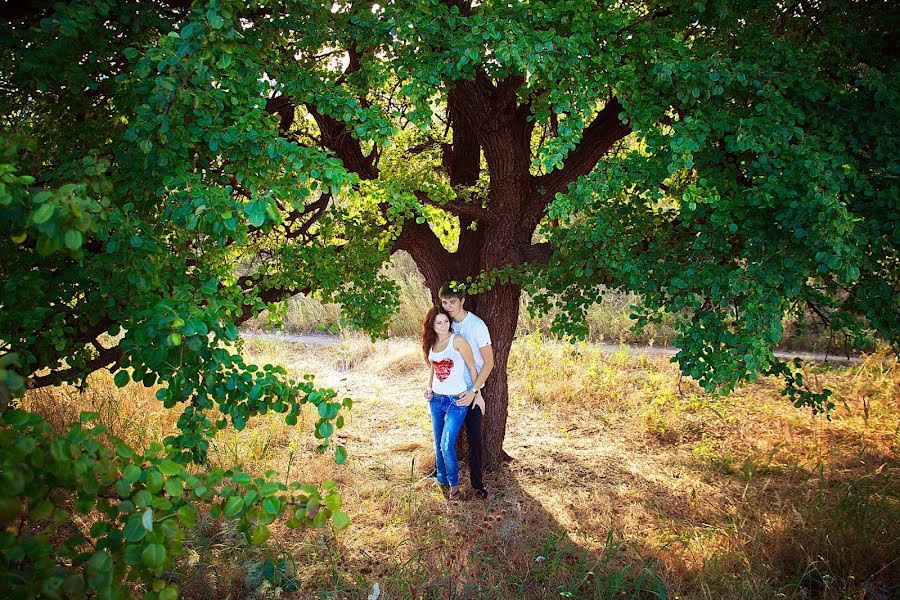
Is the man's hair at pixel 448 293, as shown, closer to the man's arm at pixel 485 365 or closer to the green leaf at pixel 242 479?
the man's arm at pixel 485 365

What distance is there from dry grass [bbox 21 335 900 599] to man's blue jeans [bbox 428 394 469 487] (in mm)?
275

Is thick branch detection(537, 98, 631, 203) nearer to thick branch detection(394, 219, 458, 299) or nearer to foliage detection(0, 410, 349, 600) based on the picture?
thick branch detection(394, 219, 458, 299)

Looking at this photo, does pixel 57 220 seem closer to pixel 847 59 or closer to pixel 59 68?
pixel 59 68

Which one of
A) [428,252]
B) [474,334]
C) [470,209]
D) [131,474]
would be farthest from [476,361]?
[131,474]

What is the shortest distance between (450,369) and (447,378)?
0.27ft

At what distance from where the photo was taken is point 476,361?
496 centimetres

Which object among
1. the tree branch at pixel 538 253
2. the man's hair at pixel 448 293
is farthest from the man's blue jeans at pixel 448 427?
the tree branch at pixel 538 253

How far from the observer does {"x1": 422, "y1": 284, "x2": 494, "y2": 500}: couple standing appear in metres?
4.81

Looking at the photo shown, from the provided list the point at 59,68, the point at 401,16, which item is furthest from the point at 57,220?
the point at 401,16

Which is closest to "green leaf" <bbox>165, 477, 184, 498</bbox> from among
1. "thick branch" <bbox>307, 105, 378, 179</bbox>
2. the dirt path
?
"thick branch" <bbox>307, 105, 378, 179</bbox>

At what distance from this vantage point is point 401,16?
3.14m

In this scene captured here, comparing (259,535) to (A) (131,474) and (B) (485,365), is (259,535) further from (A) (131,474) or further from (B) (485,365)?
A: (B) (485,365)

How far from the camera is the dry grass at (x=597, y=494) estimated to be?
12.2 feet

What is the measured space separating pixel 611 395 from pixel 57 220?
262 inches
